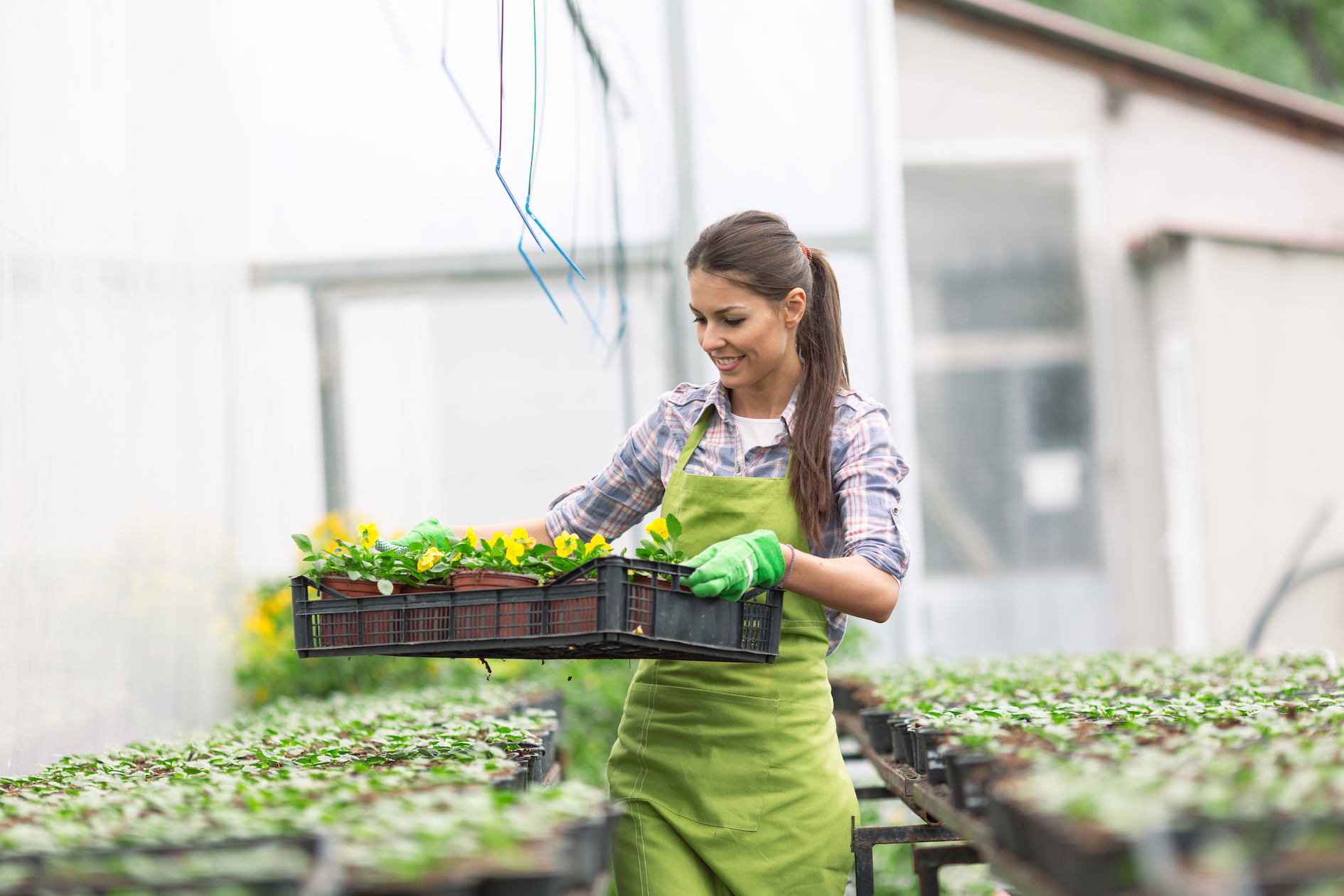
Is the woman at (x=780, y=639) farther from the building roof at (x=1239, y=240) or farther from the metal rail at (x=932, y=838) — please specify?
the building roof at (x=1239, y=240)

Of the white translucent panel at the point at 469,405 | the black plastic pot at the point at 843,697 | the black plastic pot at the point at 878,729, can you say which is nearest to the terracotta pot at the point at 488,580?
the black plastic pot at the point at 878,729

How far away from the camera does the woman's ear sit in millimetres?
2055

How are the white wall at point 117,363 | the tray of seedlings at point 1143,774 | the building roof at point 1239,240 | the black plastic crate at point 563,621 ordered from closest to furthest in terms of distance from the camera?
the tray of seedlings at point 1143,774, the black plastic crate at point 563,621, the white wall at point 117,363, the building roof at point 1239,240

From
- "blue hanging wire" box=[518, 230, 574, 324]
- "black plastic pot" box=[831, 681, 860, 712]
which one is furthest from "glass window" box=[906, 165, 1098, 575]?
"black plastic pot" box=[831, 681, 860, 712]

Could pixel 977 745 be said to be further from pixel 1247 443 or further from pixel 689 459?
pixel 1247 443

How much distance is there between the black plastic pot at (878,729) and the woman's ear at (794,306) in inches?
30.8

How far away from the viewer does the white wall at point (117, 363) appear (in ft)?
8.62

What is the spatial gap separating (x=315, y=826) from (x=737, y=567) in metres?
0.68

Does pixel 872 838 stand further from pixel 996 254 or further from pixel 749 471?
pixel 996 254

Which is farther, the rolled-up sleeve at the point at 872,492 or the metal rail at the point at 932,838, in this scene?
the rolled-up sleeve at the point at 872,492

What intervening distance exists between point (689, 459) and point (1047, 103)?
4.94 meters

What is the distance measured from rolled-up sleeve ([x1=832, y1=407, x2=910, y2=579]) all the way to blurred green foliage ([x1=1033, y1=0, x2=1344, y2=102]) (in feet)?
29.4

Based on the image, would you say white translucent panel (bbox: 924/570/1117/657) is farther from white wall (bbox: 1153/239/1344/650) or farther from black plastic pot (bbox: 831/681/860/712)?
black plastic pot (bbox: 831/681/860/712)

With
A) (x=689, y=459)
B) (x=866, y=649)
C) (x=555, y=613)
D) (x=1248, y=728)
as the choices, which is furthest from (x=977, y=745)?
(x=866, y=649)
